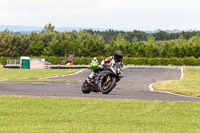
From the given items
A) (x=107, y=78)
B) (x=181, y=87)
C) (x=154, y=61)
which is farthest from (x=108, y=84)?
(x=154, y=61)

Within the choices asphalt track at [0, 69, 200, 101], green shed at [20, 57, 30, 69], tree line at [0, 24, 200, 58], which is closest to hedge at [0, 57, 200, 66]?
tree line at [0, 24, 200, 58]

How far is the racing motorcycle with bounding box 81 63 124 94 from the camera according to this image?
55.9 feet

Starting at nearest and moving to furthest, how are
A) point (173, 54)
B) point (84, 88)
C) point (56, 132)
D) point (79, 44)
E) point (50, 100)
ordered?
point (56, 132), point (50, 100), point (84, 88), point (173, 54), point (79, 44)

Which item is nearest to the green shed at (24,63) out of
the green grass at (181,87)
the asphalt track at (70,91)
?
the asphalt track at (70,91)

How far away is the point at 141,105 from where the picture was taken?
51.4 feet

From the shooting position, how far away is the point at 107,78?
17312 mm

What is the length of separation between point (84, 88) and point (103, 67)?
308 centimetres

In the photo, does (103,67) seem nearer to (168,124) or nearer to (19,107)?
(19,107)

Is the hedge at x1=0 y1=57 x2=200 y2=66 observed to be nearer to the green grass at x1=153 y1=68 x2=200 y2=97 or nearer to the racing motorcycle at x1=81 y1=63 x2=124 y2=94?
the green grass at x1=153 y1=68 x2=200 y2=97

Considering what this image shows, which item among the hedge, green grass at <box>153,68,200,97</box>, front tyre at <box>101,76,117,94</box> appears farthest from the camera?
the hedge

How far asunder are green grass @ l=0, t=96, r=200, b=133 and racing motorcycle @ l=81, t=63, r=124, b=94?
1.13 m

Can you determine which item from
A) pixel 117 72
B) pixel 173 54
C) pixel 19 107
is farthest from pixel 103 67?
pixel 173 54

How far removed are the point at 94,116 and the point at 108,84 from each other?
425 cm

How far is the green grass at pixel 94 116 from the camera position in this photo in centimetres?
1132
